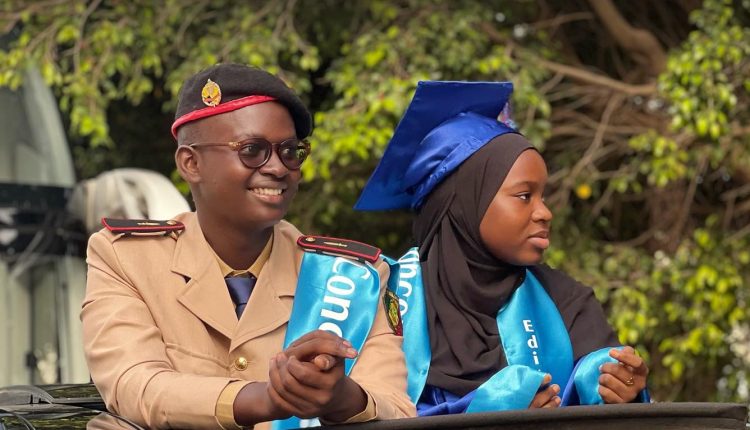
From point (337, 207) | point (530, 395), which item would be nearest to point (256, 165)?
point (530, 395)

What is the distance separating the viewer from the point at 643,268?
22.9ft

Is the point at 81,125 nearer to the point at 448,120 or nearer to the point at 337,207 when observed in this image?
the point at 337,207

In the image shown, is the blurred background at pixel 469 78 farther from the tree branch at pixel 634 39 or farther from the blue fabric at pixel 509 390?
the blue fabric at pixel 509 390

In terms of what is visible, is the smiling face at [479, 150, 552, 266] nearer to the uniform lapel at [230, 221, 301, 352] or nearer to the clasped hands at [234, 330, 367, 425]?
the uniform lapel at [230, 221, 301, 352]

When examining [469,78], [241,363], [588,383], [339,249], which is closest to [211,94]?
[339,249]

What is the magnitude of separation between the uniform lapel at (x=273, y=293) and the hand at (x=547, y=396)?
1.74 ft

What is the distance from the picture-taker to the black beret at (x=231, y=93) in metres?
2.68

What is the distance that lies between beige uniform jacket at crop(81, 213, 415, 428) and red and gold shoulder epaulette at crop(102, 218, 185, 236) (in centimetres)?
1

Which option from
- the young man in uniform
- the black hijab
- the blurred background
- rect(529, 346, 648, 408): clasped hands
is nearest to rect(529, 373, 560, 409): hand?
rect(529, 346, 648, 408): clasped hands

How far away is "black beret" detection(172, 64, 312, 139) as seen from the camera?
2678mm

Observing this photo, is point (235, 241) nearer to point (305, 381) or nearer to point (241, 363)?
point (241, 363)

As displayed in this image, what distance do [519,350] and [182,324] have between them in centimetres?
80

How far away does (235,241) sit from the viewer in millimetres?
2732

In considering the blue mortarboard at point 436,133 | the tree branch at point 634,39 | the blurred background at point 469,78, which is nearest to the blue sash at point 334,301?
the blue mortarboard at point 436,133
